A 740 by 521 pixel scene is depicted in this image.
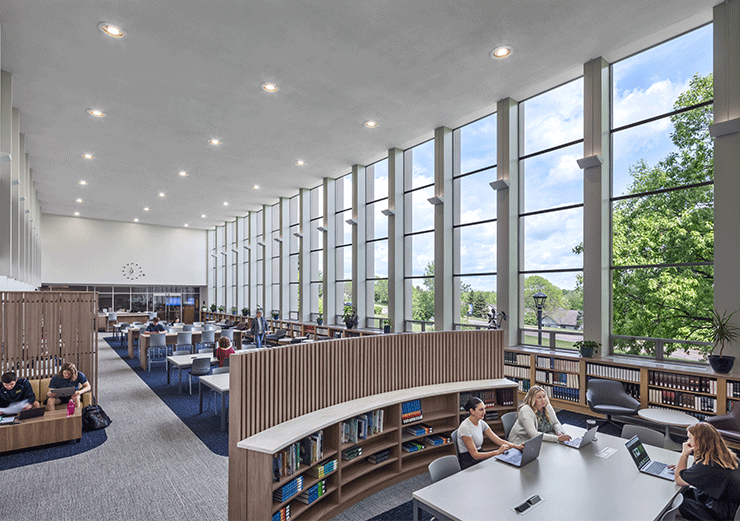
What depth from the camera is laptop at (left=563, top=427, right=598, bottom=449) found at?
12.2 feet

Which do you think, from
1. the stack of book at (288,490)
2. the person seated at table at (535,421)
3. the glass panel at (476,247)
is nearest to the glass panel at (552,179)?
the glass panel at (476,247)

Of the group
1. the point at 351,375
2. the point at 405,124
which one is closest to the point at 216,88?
the point at 405,124

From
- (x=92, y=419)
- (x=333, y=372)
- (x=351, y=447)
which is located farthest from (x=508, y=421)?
(x=92, y=419)

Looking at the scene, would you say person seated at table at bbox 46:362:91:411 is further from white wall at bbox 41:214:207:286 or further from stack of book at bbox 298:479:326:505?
white wall at bbox 41:214:207:286

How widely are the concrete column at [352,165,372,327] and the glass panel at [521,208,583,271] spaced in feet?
16.3

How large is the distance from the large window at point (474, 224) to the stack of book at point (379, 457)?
184 inches

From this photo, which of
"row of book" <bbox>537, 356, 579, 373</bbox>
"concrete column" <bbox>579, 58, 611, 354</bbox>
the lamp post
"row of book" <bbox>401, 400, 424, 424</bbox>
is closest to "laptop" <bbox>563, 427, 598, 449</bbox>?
"row of book" <bbox>401, 400, 424, 424</bbox>

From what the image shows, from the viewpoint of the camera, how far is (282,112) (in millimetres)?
8055

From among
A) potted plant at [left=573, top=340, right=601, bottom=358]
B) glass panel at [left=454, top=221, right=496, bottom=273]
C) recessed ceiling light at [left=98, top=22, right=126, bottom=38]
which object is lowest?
potted plant at [left=573, top=340, right=601, bottom=358]

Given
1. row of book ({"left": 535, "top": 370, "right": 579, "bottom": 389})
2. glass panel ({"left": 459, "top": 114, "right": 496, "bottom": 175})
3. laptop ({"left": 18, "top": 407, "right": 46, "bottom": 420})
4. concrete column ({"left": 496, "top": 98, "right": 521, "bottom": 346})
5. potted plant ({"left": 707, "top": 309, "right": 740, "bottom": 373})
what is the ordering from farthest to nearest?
1. glass panel ({"left": 459, "top": 114, "right": 496, "bottom": 175})
2. concrete column ({"left": 496, "top": 98, "right": 521, "bottom": 346})
3. row of book ({"left": 535, "top": 370, "right": 579, "bottom": 389})
4. laptop ({"left": 18, "top": 407, "right": 46, "bottom": 420})
5. potted plant ({"left": 707, "top": 309, "right": 740, "bottom": 373})

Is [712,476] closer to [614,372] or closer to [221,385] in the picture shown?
[614,372]

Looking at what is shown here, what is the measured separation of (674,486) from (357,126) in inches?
309

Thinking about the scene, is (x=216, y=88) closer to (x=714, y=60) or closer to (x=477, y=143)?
(x=477, y=143)

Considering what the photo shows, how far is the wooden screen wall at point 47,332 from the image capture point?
245 inches
